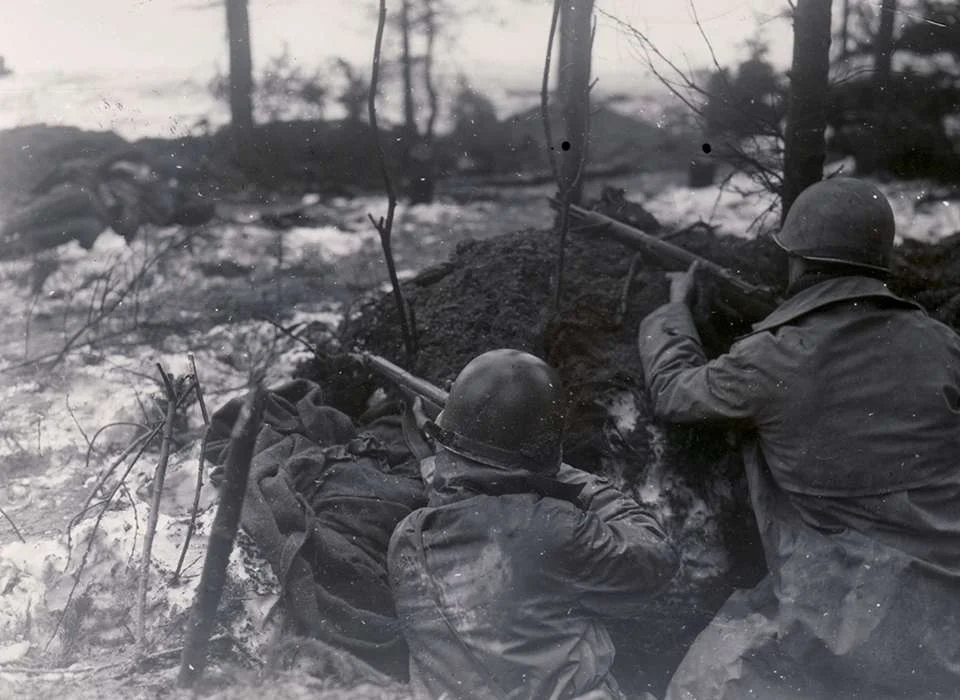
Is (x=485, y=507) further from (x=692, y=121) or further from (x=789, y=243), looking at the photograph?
(x=692, y=121)

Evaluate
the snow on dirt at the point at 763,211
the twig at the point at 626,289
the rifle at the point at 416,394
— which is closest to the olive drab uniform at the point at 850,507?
the twig at the point at 626,289

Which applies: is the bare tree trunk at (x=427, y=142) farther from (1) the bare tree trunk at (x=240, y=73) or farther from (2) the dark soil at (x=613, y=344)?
(2) the dark soil at (x=613, y=344)

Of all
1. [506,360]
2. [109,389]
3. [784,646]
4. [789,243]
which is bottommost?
[784,646]

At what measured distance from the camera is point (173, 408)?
3.38m

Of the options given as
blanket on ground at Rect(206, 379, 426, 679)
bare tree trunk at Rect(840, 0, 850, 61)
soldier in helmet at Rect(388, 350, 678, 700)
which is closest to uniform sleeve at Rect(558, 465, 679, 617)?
soldier in helmet at Rect(388, 350, 678, 700)

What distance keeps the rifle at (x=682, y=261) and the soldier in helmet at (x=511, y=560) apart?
142cm

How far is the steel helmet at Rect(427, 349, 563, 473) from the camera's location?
9.51 feet

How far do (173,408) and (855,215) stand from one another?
2.73m

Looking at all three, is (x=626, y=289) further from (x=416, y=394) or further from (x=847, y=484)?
(x=847, y=484)

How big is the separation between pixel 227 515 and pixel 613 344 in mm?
2110

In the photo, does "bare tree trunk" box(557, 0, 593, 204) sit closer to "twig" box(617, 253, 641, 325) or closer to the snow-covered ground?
"twig" box(617, 253, 641, 325)

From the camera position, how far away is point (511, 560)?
2.72m

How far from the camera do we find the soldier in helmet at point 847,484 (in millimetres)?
2912

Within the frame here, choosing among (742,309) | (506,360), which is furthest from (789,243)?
(506,360)
